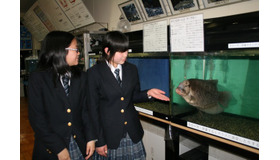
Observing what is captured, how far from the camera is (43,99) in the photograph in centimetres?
121

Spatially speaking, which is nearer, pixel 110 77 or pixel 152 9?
pixel 110 77

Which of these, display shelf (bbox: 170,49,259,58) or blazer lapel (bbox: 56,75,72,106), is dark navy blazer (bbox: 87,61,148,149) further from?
display shelf (bbox: 170,49,259,58)

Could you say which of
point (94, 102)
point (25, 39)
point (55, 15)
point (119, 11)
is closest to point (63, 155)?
point (94, 102)

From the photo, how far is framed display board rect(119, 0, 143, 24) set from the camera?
104 inches

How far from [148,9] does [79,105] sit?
166 centimetres

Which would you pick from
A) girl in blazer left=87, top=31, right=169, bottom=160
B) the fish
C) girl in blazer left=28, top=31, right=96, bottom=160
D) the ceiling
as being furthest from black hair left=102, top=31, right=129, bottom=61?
A: the ceiling

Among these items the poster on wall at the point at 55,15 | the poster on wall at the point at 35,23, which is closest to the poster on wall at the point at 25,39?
the poster on wall at the point at 35,23

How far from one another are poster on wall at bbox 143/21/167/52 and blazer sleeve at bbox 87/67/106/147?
0.48m

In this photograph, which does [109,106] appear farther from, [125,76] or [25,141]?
[25,141]

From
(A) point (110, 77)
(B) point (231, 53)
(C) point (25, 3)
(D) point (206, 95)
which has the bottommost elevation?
(D) point (206, 95)

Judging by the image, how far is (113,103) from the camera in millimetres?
1331

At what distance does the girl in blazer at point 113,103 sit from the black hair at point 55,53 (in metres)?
0.20

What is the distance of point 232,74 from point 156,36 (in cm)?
60

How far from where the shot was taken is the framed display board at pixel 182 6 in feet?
6.33
